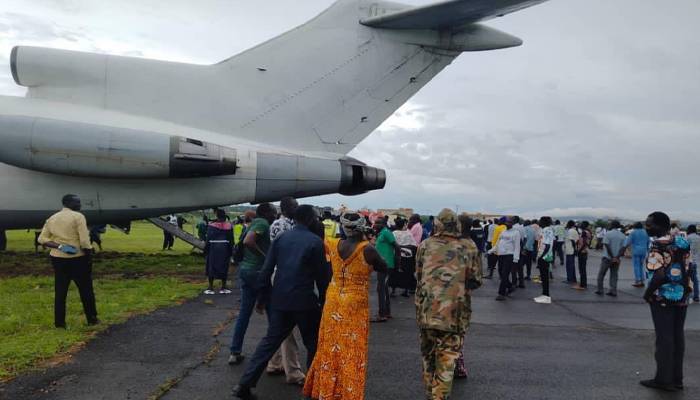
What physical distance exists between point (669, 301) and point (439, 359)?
2.52m

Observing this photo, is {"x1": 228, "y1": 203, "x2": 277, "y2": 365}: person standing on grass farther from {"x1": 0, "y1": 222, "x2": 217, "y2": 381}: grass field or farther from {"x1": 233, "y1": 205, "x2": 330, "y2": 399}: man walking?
{"x1": 0, "y1": 222, "x2": 217, "y2": 381}: grass field

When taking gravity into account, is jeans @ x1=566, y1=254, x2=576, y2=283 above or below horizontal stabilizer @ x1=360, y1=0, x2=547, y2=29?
below

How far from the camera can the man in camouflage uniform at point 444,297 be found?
3.94 m

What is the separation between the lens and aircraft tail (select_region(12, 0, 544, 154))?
8.98m

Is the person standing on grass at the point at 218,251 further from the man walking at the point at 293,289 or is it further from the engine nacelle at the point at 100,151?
the man walking at the point at 293,289

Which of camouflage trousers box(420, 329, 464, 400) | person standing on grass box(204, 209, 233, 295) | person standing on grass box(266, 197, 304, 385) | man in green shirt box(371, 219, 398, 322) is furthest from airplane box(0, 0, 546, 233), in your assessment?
camouflage trousers box(420, 329, 464, 400)

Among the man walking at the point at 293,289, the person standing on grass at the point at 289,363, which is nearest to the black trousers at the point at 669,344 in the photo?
the man walking at the point at 293,289

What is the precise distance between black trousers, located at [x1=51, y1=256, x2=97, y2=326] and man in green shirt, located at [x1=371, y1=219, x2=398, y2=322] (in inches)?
155

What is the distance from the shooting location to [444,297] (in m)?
4.00

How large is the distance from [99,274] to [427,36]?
8.75 metres

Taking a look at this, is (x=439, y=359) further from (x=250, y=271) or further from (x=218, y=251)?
(x=218, y=251)

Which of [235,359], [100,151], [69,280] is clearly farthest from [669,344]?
[100,151]

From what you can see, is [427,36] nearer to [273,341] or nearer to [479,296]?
[479,296]

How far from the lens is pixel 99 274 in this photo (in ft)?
36.3
